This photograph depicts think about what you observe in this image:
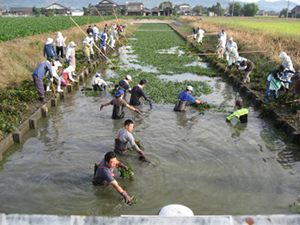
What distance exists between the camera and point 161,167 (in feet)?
26.8

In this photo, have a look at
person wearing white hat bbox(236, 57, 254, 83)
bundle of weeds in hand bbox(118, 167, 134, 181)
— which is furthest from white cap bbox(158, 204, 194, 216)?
person wearing white hat bbox(236, 57, 254, 83)

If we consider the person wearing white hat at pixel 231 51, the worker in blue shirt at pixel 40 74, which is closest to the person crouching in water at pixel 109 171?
the worker in blue shirt at pixel 40 74

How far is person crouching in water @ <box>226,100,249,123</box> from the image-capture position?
11.0 m

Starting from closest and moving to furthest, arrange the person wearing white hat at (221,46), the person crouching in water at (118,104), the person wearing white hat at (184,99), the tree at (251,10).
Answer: the person crouching in water at (118,104)
the person wearing white hat at (184,99)
the person wearing white hat at (221,46)
the tree at (251,10)

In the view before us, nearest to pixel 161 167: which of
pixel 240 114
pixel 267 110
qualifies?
pixel 240 114

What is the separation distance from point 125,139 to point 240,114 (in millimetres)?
5363

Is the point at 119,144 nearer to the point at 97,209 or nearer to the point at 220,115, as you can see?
the point at 97,209

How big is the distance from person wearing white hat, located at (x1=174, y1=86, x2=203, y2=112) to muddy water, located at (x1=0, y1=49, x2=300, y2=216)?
40cm

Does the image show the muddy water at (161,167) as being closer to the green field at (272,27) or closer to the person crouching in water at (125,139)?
the person crouching in water at (125,139)

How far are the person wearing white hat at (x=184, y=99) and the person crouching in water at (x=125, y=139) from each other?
14.9 feet

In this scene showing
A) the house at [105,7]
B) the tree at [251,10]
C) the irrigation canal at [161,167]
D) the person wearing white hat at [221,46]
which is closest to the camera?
the irrigation canal at [161,167]

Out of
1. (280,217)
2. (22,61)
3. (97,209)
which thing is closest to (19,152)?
(97,209)

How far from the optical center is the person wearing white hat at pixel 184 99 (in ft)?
39.7

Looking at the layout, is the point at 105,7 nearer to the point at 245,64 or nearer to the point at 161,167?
the point at 245,64
